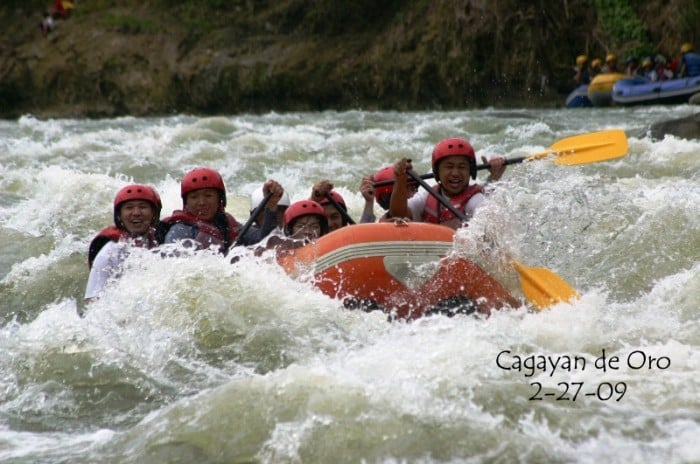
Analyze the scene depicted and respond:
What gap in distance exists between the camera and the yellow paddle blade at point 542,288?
601 centimetres

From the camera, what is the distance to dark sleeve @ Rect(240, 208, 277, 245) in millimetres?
6910

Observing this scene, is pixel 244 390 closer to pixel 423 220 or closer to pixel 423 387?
pixel 423 387

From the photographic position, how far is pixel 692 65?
59.1 ft

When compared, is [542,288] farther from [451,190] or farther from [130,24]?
[130,24]

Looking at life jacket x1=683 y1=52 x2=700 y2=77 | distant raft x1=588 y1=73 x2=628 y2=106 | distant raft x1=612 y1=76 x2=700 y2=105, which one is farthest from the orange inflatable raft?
distant raft x1=588 y1=73 x2=628 y2=106

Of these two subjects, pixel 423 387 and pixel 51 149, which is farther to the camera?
pixel 51 149

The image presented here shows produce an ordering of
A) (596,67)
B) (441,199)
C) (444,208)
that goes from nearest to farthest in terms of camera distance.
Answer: (441,199), (444,208), (596,67)

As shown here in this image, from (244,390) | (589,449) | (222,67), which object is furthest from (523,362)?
(222,67)

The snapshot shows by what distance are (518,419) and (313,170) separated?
8.05m

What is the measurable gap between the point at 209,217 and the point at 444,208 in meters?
1.50

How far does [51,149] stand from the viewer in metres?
14.0

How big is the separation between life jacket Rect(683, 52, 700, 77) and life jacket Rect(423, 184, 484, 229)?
39.8ft

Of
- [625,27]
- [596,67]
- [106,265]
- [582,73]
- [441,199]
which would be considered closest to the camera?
[106,265]

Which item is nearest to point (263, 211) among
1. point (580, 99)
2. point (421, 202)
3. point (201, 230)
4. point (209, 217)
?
point (209, 217)
